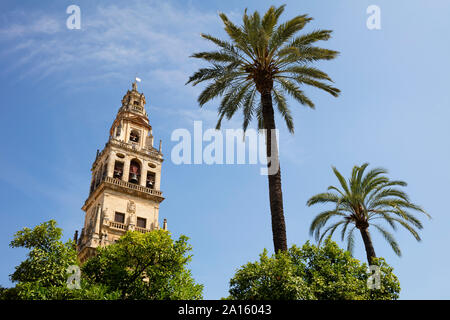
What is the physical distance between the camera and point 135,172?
46.0 meters

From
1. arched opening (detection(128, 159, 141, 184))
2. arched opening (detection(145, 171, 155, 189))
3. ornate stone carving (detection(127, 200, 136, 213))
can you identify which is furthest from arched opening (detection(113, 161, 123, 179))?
ornate stone carving (detection(127, 200, 136, 213))

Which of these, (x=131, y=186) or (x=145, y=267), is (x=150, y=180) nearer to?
(x=131, y=186)

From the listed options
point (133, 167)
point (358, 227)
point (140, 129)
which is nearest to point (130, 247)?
point (358, 227)

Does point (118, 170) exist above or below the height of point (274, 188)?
above

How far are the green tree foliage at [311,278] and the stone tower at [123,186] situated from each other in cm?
2590

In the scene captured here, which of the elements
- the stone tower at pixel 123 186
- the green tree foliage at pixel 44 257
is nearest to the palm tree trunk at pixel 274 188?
the green tree foliage at pixel 44 257

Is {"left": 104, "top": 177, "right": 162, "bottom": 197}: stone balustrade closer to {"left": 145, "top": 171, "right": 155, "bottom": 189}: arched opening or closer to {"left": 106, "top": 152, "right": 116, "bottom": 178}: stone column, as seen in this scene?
{"left": 106, "top": 152, "right": 116, "bottom": 178}: stone column

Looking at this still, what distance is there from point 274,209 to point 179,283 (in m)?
8.70

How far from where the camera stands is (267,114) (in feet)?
65.7

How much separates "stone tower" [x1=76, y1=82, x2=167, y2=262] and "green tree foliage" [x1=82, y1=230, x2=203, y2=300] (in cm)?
1518

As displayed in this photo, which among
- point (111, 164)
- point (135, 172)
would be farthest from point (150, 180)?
point (111, 164)

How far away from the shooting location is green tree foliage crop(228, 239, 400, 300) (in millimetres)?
15219

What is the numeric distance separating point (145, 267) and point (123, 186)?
67.5ft
